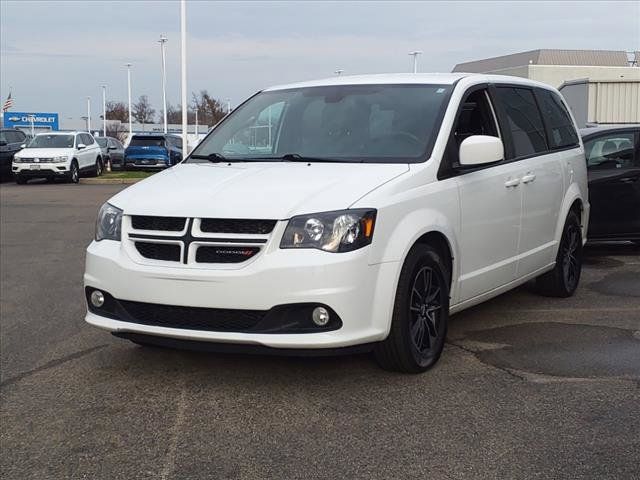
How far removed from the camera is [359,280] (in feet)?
13.7

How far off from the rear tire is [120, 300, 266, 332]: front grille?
3530mm

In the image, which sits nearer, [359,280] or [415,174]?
[359,280]

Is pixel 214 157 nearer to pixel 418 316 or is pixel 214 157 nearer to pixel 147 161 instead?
pixel 418 316

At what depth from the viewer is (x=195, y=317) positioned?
4.31 metres

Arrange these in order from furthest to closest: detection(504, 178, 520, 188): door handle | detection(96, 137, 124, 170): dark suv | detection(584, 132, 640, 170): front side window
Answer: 1. detection(96, 137, 124, 170): dark suv
2. detection(584, 132, 640, 170): front side window
3. detection(504, 178, 520, 188): door handle

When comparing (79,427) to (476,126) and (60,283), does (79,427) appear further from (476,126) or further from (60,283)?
(60,283)

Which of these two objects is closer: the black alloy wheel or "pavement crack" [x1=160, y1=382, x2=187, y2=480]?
"pavement crack" [x1=160, y1=382, x2=187, y2=480]

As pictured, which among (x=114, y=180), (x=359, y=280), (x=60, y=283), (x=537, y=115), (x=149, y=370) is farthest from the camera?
(x=114, y=180)

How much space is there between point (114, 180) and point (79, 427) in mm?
22832

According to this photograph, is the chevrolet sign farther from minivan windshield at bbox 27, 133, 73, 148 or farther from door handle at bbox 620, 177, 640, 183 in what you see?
door handle at bbox 620, 177, 640, 183

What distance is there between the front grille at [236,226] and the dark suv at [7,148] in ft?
79.1

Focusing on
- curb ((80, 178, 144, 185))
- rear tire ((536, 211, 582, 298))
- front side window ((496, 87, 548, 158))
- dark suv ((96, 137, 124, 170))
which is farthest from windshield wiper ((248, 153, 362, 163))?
dark suv ((96, 137, 124, 170))

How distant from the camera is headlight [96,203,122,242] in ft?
15.3

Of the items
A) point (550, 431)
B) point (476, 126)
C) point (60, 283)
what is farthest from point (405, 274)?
point (60, 283)
